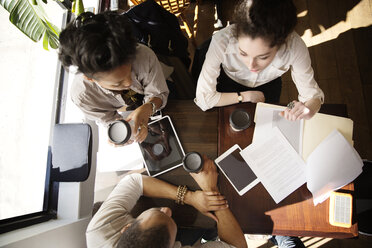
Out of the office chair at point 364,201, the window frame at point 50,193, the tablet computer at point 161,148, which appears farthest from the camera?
the office chair at point 364,201

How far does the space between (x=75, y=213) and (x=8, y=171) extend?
0.41 meters

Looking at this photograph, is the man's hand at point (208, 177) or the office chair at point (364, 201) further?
the office chair at point (364, 201)

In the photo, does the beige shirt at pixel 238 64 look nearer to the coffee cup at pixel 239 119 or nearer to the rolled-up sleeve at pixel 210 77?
the rolled-up sleeve at pixel 210 77

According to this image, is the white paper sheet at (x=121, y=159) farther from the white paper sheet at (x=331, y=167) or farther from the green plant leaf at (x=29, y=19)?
the white paper sheet at (x=331, y=167)

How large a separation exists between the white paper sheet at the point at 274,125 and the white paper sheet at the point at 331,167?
100 mm

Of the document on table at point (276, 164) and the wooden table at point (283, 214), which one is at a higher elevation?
the document on table at point (276, 164)

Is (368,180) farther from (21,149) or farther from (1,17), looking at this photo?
(1,17)

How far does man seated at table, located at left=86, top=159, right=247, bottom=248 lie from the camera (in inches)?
38.7

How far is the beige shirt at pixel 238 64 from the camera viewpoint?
110 cm

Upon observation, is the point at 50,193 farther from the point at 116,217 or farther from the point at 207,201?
the point at 207,201

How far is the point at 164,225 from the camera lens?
90cm

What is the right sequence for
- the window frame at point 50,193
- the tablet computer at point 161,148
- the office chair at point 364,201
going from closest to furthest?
1. the window frame at point 50,193
2. the tablet computer at point 161,148
3. the office chair at point 364,201

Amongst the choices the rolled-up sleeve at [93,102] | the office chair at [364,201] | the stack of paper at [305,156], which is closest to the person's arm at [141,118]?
the rolled-up sleeve at [93,102]

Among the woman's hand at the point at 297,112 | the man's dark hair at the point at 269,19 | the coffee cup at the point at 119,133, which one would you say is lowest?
the coffee cup at the point at 119,133
